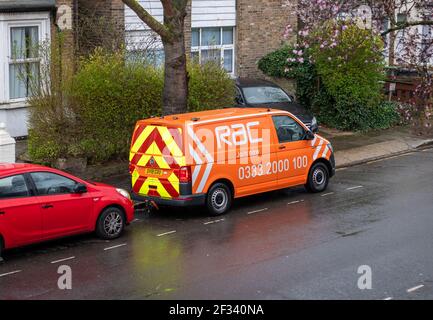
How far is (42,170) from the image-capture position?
1280 cm

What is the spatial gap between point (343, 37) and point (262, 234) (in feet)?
36.2

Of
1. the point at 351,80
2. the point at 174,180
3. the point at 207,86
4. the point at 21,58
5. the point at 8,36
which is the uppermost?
the point at 8,36

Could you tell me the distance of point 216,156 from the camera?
14773mm

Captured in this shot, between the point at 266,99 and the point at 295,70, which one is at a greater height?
the point at 295,70

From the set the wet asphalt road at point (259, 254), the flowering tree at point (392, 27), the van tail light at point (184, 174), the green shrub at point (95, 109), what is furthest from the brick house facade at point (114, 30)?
the wet asphalt road at point (259, 254)

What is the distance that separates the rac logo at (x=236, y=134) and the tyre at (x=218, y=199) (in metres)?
0.77

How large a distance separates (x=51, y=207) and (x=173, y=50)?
5.41 metres

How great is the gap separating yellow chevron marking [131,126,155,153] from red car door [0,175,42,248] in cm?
304

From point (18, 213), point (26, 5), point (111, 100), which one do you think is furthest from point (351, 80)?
point (18, 213)

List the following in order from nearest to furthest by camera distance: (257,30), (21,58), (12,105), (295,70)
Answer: (21,58)
(12,105)
(295,70)
(257,30)

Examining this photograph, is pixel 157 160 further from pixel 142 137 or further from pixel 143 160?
pixel 142 137

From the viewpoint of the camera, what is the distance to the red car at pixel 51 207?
1220 centimetres

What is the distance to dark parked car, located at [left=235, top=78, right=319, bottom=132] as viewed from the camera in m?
21.5
